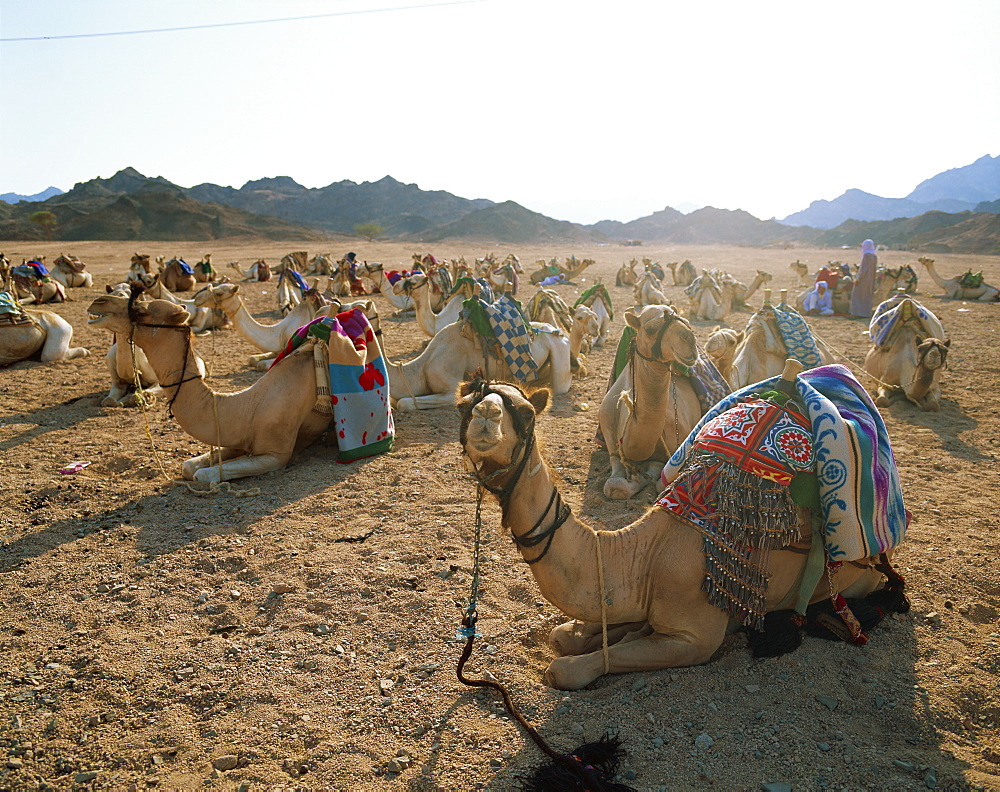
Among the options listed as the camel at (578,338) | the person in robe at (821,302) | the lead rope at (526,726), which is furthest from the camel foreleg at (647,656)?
the person in robe at (821,302)

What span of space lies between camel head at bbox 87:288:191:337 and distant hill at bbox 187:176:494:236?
85983 mm

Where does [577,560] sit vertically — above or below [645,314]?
below

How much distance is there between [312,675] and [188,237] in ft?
189

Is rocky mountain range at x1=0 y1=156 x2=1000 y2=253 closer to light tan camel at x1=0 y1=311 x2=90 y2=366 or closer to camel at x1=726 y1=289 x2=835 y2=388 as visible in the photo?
light tan camel at x1=0 y1=311 x2=90 y2=366

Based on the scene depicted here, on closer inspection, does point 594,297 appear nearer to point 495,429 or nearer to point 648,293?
point 648,293

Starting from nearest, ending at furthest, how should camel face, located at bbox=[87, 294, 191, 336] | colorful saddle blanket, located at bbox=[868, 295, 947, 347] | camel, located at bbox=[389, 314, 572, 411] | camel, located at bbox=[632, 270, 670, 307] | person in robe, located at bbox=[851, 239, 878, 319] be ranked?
camel face, located at bbox=[87, 294, 191, 336] < camel, located at bbox=[389, 314, 572, 411] < colorful saddle blanket, located at bbox=[868, 295, 947, 347] < person in robe, located at bbox=[851, 239, 878, 319] < camel, located at bbox=[632, 270, 670, 307]

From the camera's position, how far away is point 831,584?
3.41m

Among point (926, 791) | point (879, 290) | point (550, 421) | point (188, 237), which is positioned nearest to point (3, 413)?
point (550, 421)

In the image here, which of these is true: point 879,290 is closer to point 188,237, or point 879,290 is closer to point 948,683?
point 948,683

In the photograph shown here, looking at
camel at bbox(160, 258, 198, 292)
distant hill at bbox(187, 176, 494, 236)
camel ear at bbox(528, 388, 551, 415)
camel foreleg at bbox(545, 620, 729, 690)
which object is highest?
distant hill at bbox(187, 176, 494, 236)

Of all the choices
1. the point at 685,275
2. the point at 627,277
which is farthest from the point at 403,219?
the point at 685,275

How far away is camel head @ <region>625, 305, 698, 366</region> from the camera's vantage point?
4.21 metres

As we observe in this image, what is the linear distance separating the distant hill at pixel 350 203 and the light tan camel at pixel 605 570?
8900 centimetres

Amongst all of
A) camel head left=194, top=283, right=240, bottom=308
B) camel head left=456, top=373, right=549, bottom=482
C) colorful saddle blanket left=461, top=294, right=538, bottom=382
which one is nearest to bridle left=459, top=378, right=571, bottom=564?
camel head left=456, top=373, right=549, bottom=482
